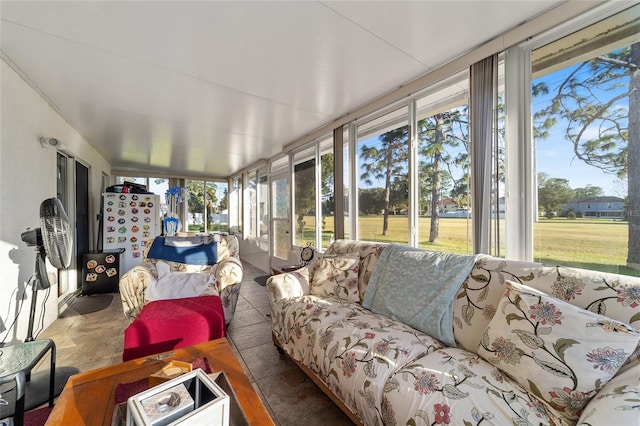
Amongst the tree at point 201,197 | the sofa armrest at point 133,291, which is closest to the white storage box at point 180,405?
the sofa armrest at point 133,291

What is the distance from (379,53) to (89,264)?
4625 mm

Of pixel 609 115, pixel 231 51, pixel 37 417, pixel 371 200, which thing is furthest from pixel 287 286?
pixel 609 115

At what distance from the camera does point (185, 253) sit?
9.52 ft

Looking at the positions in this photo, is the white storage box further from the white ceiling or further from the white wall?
the white wall

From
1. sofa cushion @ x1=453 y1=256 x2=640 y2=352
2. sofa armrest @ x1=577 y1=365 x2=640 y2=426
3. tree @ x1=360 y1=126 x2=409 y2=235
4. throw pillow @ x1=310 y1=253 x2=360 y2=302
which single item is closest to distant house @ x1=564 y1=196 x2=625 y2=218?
sofa cushion @ x1=453 y1=256 x2=640 y2=352

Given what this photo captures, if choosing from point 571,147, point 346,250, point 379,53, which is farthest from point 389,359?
point 379,53

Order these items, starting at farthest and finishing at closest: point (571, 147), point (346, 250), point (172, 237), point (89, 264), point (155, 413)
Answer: point (89, 264)
point (172, 237)
point (346, 250)
point (571, 147)
point (155, 413)

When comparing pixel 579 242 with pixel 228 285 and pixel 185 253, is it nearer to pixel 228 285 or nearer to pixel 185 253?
pixel 228 285

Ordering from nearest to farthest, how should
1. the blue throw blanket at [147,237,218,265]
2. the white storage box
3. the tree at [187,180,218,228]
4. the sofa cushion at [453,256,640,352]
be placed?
the white storage box < the sofa cushion at [453,256,640,352] < the blue throw blanket at [147,237,218,265] < the tree at [187,180,218,228]

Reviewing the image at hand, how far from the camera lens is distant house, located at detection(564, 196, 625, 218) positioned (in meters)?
1.42

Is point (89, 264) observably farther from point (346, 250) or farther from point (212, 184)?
point (212, 184)

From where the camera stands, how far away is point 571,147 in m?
1.59

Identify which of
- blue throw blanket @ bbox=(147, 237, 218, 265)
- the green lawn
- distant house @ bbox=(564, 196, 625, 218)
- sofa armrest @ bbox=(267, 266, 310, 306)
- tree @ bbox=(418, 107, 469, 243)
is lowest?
sofa armrest @ bbox=(267, 266, 310, 306)

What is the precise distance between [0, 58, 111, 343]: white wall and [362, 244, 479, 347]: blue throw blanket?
9.26 feet
